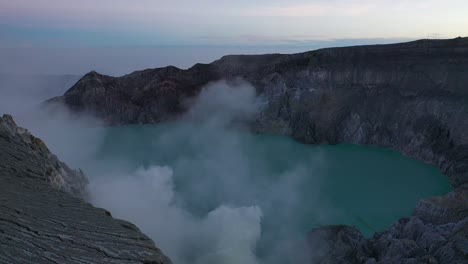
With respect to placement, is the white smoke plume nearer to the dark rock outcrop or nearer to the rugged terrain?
the dark rock outcrop

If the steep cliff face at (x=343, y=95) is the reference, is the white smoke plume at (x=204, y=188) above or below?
below

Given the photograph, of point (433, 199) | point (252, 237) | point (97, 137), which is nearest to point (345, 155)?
point (433, 199)

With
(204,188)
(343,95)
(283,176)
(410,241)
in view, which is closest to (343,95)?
(343,95)

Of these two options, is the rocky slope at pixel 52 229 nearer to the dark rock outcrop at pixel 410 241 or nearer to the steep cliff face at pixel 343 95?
the dark rock outcrop at pixel 410 241

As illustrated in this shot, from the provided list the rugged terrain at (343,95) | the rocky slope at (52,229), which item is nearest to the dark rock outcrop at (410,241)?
the rugged terrain at (343,95)

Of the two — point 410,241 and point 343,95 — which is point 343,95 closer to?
point 343,95
